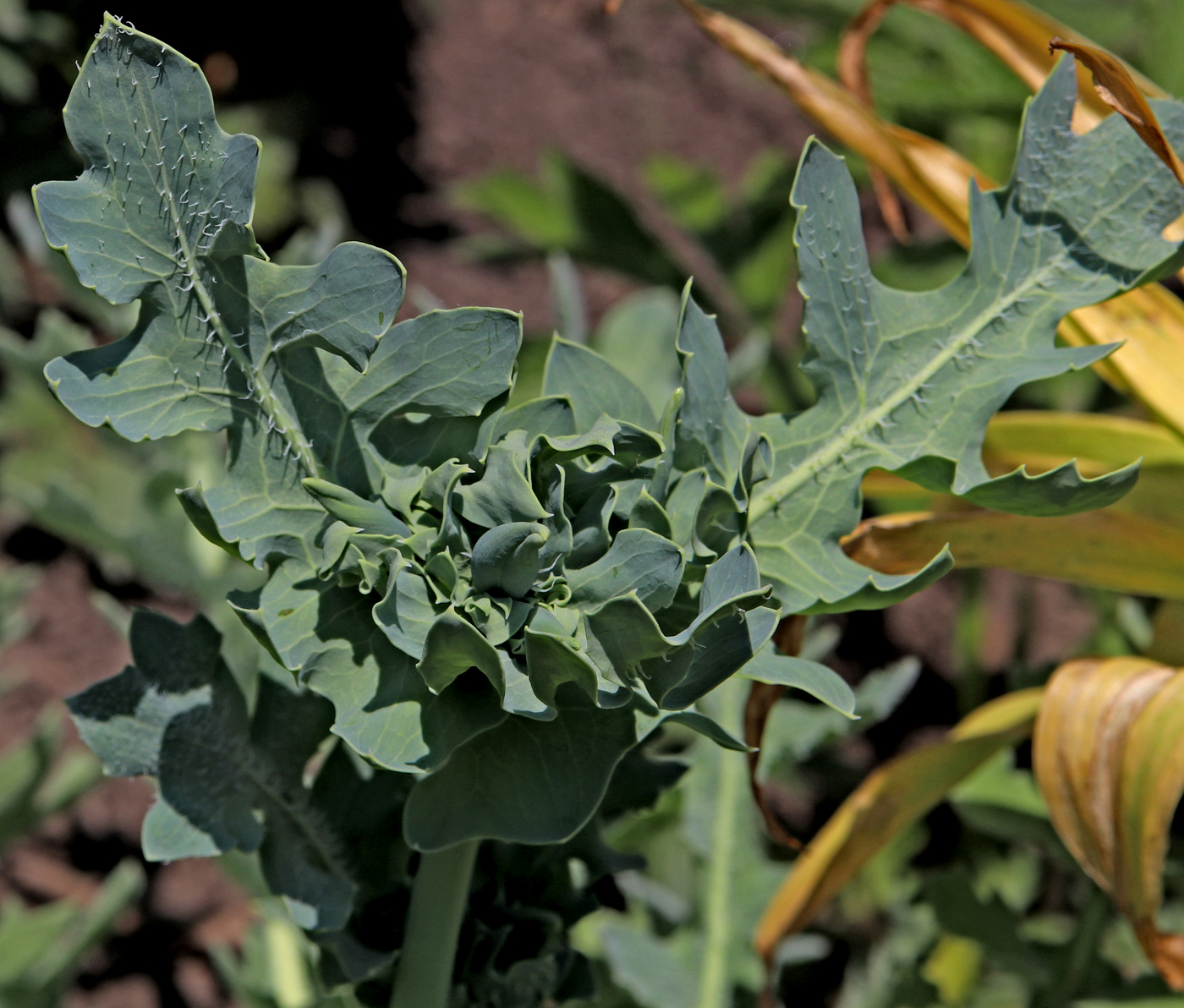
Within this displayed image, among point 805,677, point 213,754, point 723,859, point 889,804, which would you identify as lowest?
point 723,859

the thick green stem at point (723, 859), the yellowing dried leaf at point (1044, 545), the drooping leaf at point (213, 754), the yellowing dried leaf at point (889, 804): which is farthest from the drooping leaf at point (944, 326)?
the thick green stem at point (723, 859)

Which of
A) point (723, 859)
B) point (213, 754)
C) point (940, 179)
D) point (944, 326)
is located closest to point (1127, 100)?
point (944, 326)

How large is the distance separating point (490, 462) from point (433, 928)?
23cm

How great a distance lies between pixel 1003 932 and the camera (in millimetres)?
1036

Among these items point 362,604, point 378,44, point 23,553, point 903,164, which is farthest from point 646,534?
point 378,44

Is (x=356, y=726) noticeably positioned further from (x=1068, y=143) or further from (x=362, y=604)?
(x=1068, y=143)

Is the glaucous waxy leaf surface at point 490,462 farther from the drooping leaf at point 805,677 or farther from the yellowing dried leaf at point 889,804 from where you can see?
the yellowing dried leaf at point 889,804

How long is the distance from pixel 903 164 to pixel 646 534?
0.47 meters

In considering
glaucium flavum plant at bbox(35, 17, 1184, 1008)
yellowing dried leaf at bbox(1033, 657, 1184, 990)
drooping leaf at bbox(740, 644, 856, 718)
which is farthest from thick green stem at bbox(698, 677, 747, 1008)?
drooping leaf at bbox(740, 644, 856, 718)

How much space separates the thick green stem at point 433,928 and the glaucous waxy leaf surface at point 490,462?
37mm

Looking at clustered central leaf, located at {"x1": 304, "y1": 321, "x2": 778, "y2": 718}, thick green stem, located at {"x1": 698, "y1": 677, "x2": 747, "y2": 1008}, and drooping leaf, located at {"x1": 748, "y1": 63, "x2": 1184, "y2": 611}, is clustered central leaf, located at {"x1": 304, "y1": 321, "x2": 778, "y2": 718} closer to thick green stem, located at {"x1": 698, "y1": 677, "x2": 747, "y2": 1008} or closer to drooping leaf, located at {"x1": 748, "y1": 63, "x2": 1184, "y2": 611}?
drooping leaf, located at {"x1": 748, "y1": 63, "x2": 1184, "y2": 611}

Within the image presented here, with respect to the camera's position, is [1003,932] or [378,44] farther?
[378,44]

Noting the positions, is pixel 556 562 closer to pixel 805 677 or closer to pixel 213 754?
pixel 805 677

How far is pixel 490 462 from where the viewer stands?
1.35 ft
